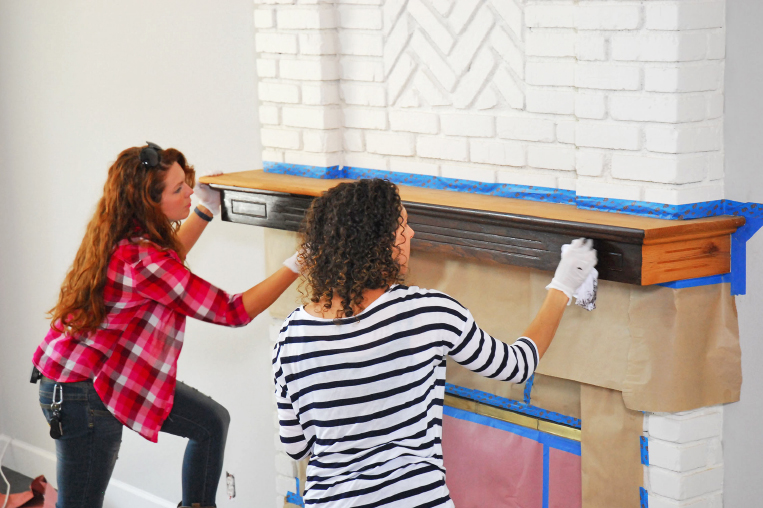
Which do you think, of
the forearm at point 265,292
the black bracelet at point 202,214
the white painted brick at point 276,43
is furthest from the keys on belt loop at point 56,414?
the white painted brick at point 276,43

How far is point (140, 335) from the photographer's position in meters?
2.49

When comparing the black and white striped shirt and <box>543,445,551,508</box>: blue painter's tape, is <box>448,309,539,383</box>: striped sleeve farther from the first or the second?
<box>543,445,551,508</box>: blue painter's tape

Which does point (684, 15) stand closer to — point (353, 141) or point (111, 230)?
point (353, 141)

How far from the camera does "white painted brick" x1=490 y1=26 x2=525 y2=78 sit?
2186 millimetres

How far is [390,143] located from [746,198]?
39.8 inches

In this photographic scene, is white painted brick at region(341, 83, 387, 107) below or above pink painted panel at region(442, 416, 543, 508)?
above

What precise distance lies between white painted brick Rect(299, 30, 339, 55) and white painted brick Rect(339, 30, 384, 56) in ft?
0.08

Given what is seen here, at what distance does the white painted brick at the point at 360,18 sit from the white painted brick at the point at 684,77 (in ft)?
2.93

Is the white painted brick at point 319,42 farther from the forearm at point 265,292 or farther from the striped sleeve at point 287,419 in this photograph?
the striped sleeve at point 287,419

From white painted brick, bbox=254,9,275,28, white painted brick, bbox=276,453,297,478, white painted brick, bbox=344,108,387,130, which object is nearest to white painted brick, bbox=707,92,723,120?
white painted brick, bbox=344,108,387,130

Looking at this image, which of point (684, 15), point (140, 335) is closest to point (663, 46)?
point (684, 15)

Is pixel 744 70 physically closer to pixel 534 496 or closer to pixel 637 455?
pixel 637 455

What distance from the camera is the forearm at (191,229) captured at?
288cm

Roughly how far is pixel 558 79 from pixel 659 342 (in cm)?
65
